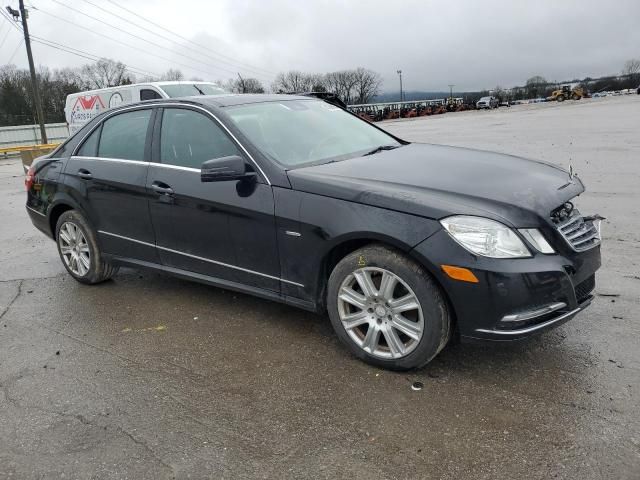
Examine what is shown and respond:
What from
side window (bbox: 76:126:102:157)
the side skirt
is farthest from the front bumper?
side window (bbox: 76:126:102:157)

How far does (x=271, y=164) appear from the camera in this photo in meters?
3.74

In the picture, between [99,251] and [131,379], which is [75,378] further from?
[99,251]

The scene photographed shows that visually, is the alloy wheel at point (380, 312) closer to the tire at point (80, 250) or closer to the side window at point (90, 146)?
the tire at point (80, 250)

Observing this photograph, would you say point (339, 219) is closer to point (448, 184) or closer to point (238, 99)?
point (448, 184)

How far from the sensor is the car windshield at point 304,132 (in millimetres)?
3951

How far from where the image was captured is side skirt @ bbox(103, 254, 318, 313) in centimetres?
373

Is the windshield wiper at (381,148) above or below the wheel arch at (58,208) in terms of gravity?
above

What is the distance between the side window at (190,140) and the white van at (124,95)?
32.3 feet

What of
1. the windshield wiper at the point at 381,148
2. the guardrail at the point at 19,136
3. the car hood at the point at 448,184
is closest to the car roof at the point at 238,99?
the windshield wiper at the point at 381,148

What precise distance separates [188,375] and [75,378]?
725mm

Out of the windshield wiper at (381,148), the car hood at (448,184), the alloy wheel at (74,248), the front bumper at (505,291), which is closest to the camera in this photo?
the front bumper at (505,291)

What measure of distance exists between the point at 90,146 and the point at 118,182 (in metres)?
0.74

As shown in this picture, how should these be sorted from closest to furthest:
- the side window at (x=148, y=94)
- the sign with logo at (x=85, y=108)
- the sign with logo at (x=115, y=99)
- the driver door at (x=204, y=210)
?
the driver door at (x=204, y=210) → the side window at (x=148, y=94) → the sign with logo at (x=115, y=99) → the sign with logo at (x=85, y=108)

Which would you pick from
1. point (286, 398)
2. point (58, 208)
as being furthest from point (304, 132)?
point (58, 208)
